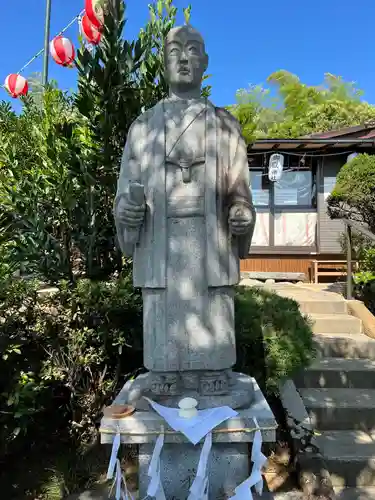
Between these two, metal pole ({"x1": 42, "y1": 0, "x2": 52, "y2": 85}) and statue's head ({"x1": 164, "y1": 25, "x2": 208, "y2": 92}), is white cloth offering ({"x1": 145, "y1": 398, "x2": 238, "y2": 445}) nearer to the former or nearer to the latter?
statue's head ({"x1": 164, "y1": 25, "x2": 208, "y2": 92})

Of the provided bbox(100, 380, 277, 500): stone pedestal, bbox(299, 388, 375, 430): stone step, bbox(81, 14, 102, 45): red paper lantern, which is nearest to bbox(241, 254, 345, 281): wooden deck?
bbox(299, 388, 375, 430): stone step

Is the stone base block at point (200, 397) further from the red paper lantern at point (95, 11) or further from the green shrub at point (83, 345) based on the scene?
the red paper lantern at point (95, 11)

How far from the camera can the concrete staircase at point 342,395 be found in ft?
13.0

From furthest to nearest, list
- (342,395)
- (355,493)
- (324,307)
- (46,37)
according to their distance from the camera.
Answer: (46,37) → (324,307) → (342,395) → (355,493)

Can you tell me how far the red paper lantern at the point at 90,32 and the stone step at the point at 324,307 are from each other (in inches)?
217

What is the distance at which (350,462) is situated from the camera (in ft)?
13.0

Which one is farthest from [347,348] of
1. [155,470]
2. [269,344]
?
[155,470]

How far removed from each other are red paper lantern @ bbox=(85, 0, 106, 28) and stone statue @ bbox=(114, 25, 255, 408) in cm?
212

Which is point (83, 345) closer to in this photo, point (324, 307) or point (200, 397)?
point (200, 397)

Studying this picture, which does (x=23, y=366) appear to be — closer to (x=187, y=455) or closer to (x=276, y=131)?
(x=187, y=455)

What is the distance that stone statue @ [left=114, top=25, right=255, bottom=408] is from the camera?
97.9 inches

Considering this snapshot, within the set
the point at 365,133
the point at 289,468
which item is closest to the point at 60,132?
the point at 289,468

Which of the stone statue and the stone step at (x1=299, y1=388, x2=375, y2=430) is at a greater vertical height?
the stone statue

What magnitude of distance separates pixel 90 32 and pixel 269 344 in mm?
3842
